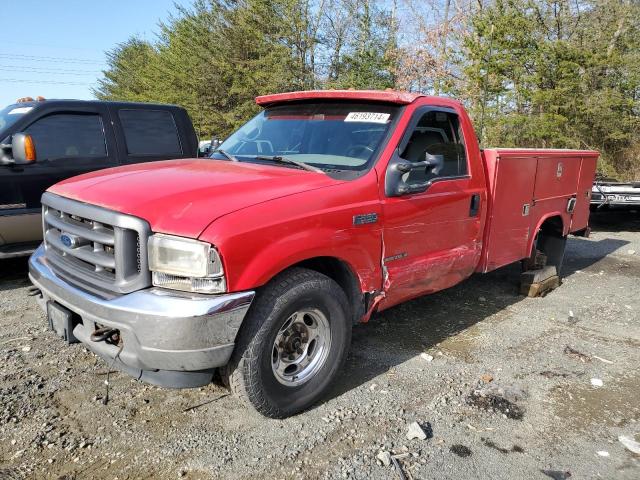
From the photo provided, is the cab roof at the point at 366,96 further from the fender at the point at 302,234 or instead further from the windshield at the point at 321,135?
the fender at the point at 302,234

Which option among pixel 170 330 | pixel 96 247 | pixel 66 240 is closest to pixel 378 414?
pixel 170 330

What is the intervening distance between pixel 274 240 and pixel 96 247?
3.36 feet

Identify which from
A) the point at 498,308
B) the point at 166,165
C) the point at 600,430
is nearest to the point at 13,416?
the point at 166,165

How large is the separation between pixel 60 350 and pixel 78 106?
3144mm

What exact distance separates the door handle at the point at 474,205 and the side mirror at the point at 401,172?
2.76ft

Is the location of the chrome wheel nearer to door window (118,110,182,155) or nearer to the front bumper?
the front bumper

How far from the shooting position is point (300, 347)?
3.05 meters

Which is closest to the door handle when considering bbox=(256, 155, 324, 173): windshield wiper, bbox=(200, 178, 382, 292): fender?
bbox=(200, 178, 382, 292): fender

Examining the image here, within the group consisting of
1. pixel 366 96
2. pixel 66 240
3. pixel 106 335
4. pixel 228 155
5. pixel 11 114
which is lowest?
pixel 106 335

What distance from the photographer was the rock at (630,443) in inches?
111

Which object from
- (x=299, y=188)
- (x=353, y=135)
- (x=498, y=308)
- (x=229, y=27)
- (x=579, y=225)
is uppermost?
(x=229, y=27)

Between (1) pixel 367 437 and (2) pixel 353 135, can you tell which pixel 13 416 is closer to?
(1) pixel 367 437

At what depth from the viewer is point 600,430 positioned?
3.02 m

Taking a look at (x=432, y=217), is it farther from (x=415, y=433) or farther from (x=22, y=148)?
(x=22, y=148)
